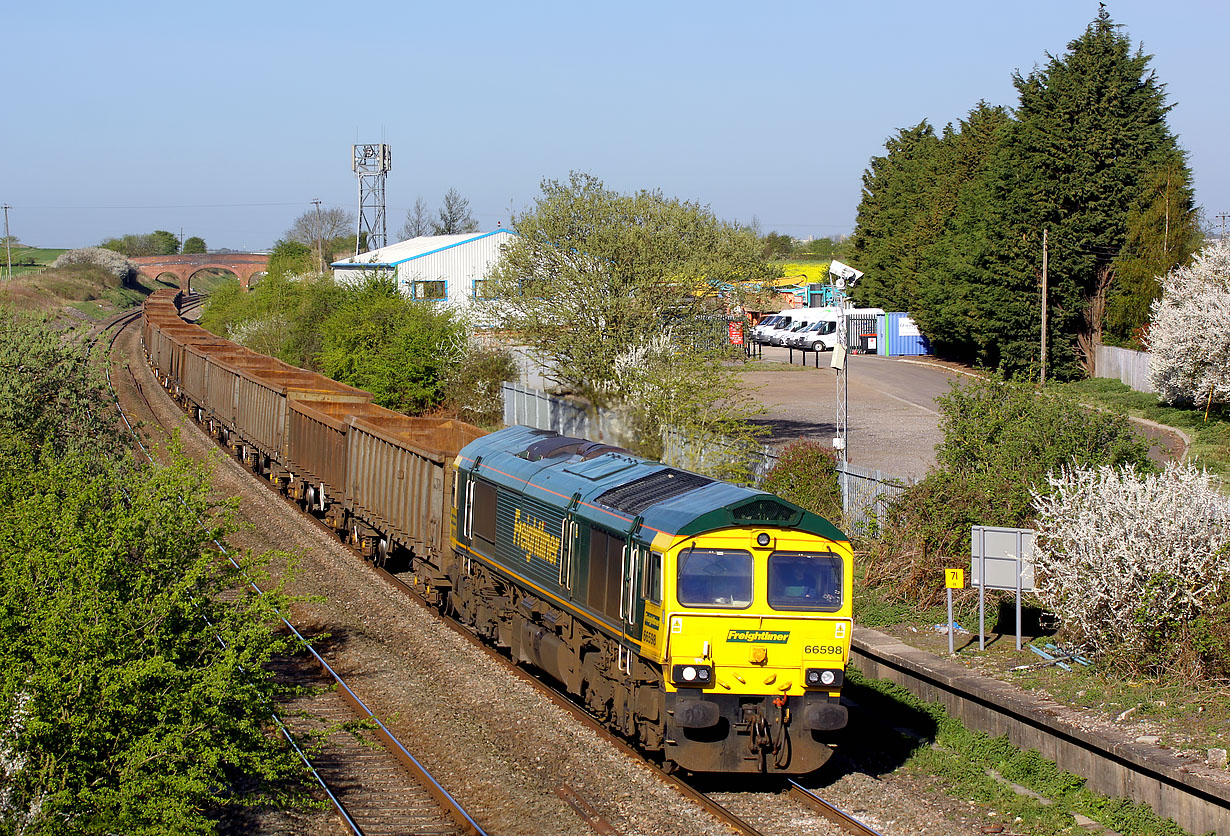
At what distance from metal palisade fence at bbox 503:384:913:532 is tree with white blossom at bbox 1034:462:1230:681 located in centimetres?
553

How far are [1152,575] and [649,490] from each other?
575cm

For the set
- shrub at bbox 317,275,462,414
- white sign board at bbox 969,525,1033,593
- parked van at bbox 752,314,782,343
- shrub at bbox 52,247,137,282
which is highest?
shrub at bbox 52,247,137,282

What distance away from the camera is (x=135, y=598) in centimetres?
895

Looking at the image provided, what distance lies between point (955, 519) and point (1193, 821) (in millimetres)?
7606

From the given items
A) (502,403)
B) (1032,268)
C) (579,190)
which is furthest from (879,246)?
(579,190)

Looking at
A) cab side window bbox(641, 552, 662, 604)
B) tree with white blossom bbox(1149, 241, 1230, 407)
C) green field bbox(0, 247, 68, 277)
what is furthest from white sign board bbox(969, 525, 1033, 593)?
green field bbox(0, 247, 68, 277)

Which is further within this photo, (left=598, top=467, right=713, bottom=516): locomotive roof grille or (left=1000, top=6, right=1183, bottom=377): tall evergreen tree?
(left=1000, top=6, right=1183, bottom=377): tall evergreen tree

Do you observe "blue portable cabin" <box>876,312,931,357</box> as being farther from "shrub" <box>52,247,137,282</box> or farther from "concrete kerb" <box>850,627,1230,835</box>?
"shrub" <box>52,247,137,282</box>

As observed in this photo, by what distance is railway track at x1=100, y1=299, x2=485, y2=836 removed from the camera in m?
10.3

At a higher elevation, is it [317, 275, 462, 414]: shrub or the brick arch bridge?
the brick arch bridge

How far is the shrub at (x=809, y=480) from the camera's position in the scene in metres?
20.8

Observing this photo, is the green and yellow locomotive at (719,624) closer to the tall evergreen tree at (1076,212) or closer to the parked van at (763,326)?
the tall evergreen tree at (1076,212)

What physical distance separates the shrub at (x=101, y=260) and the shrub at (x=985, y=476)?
125m

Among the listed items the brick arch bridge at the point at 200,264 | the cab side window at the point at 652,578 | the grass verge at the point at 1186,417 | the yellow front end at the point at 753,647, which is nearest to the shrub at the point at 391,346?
the grass verge at the point at 1186,417
